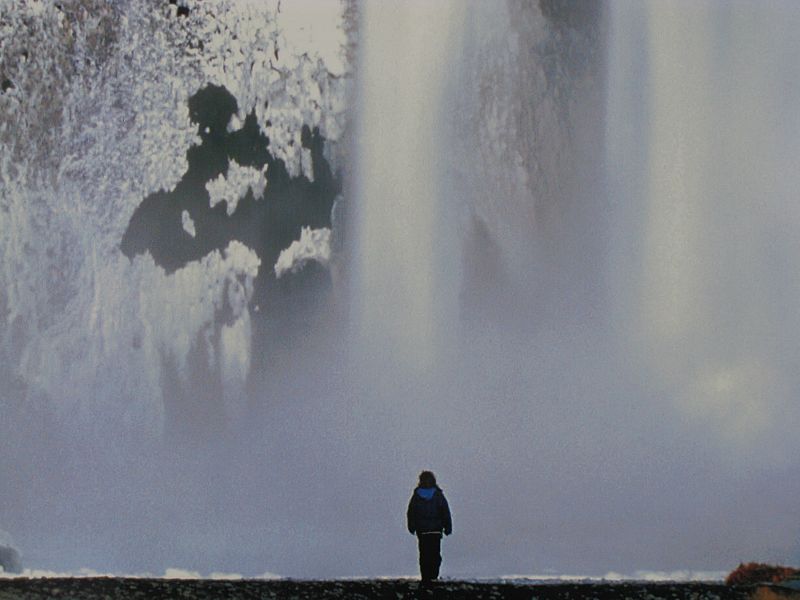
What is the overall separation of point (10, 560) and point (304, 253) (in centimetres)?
1172

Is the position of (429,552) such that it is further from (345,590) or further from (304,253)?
(304,253)

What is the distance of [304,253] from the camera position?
125 ft

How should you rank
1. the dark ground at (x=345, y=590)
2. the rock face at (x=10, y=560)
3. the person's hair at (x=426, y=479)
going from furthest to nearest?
the rock face at (x=10, y=560) < the person's hair at (x=426, y=479) < the dark ground at (x=345, y=590)

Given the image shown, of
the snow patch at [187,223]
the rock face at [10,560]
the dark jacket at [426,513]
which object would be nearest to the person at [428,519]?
the dark jacket at [426,513]

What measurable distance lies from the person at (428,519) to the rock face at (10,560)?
1337 centimetres

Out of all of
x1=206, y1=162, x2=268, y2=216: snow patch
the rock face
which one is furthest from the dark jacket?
x1=206, y1=162, x2=268, y2=216: snow patch

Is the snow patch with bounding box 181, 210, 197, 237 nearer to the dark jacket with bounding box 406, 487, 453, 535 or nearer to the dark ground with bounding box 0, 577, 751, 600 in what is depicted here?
the dark jacket with bounding box 406, 487, 453, 535

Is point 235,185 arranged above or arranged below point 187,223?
above

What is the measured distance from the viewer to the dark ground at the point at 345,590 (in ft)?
51.2

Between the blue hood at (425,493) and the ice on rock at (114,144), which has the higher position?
the ice on rock at (114,144)

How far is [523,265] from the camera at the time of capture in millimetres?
36906

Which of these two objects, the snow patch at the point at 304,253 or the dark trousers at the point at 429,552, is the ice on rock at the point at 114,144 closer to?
the snow patch at the point at 304,253

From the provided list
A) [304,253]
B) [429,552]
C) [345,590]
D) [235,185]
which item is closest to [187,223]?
[235,185]

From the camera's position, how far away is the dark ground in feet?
51.2
